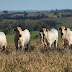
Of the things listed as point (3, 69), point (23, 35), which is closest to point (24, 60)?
point (3, 69)

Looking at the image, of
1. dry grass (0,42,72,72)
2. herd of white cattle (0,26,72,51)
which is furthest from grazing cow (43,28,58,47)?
dry grass (0,42,72,72)

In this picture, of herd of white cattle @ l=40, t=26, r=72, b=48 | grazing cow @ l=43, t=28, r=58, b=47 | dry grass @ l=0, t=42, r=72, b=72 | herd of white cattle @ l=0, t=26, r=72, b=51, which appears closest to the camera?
dry grass @ l=0, t=42, r=72, b=72

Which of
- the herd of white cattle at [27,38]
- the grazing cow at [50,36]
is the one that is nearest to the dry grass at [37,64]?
the herd of white cattle at [27,38]

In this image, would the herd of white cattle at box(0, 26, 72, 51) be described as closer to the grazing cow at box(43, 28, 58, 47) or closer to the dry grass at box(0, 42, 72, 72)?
the grazing cow at box(43, 28, 58, 47)

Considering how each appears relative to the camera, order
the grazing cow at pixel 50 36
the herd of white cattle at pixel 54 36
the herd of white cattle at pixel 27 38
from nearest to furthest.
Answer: the herd of white cattle at pixel 27 38, the herd of white cattle at pixel 54 36, the grazing cow at pixel 50 36

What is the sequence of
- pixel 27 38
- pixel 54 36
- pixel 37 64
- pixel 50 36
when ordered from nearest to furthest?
pixel 37 64 < pixel 27 38 < pixel 50 36 < pixel 54 36

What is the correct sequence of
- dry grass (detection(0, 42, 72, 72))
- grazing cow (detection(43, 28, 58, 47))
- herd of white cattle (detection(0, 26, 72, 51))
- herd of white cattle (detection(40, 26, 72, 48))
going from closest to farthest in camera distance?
dry grass (detection(0, 42, 72, 72))
herd of white cattle (detection(0, 26, 72, 51))
herd of white cattle (detection(40, 26, 72, 48))
grazing cow (detection(43, 28, 58, 47))

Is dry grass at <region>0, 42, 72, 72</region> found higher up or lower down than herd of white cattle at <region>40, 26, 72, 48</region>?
higher up

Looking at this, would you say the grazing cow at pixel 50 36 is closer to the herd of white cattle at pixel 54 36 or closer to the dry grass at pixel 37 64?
the herd of white cattle at pixel 54 36

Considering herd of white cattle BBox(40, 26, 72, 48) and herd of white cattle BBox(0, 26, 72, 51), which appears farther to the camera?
herd of white cattle BBox(40, 26, 72, 48)

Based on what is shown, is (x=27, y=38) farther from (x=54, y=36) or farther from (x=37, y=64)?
(x=37, y=64)

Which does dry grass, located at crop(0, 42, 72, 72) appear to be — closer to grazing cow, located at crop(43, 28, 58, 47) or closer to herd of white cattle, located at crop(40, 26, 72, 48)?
herd of white cattle, located at crop(40, 26, 72, 48)

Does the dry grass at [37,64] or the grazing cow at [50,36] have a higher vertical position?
the dry grass at [37,64]

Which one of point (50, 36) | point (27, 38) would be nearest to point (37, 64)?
point (27, 38)
